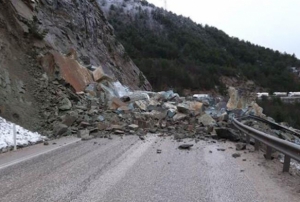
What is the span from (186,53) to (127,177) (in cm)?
11176

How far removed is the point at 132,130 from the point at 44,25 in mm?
13454

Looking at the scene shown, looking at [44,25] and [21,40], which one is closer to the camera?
[21,40]

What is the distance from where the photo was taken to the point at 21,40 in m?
18.7

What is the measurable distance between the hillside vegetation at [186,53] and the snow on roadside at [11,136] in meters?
76.0

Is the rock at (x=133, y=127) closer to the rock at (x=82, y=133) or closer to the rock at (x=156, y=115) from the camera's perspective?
the rock at (x=82, y=133)

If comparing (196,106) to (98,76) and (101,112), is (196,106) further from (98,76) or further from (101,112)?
(98,76)

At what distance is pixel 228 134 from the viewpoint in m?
12.9

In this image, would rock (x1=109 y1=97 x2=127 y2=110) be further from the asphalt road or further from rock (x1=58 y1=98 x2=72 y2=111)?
the asphalt road

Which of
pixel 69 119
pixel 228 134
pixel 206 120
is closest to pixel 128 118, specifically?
pixel 69 119

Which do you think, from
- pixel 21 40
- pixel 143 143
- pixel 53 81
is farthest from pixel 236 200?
pixel 21 40

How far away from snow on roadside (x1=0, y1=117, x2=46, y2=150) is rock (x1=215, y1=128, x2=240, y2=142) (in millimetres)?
5892

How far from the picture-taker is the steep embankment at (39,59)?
14727 mm

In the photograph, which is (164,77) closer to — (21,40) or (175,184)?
(21,40)

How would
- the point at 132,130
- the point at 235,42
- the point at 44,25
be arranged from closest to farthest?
the point at 132,130 < the point at 44,25 < the point at 235,42
